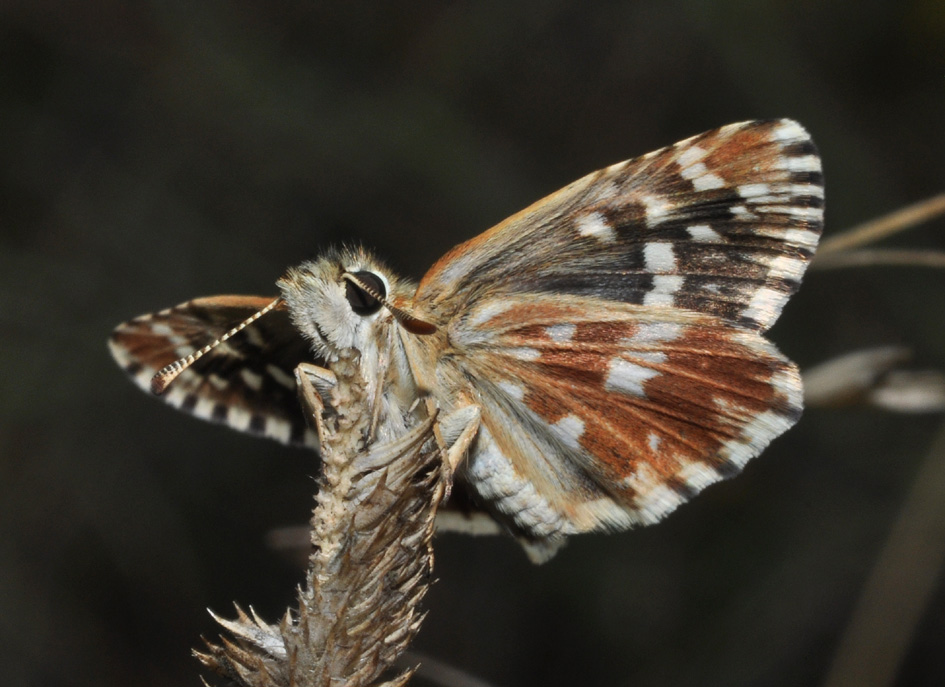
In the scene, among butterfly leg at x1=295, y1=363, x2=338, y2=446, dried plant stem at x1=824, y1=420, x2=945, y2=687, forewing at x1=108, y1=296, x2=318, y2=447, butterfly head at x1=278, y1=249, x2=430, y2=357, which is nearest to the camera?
butterfly leg at x1=295, y1=363, x2=338, y2=446

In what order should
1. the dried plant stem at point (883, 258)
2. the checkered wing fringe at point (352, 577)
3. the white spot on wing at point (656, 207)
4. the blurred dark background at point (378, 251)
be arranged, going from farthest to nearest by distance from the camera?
the blurred dark background at point (378, 251), the dried plant stem at point (883, 258), the white spot on wing at point (656, 207), the checkered wing fringe at point (352, 577)

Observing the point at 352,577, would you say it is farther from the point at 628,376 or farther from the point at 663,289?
the point at 663,289

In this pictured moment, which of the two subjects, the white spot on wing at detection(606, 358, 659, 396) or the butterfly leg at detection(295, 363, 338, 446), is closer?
the butterfly leg at detection(295, 363, 338, 446)

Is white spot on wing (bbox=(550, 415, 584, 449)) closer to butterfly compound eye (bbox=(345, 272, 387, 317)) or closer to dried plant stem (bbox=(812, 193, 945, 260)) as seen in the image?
butterfly compound eye (bbox=(345, 272, 387, 317))

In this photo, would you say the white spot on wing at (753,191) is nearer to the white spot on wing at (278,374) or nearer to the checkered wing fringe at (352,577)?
the checkered wing fringe at (352,577)

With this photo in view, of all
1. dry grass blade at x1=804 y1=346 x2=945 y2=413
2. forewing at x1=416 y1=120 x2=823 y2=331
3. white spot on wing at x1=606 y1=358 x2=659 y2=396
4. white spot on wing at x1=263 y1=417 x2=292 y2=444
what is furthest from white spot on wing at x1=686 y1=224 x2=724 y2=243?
white spot on wing at x1=263 y1=417 x2=292 y2=444

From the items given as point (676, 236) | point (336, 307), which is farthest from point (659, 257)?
point (336, 307)

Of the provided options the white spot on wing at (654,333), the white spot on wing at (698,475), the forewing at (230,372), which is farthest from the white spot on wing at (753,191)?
the forewing at (230,372)
